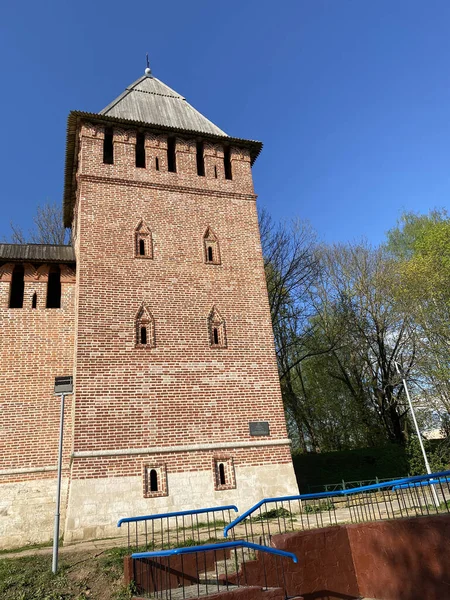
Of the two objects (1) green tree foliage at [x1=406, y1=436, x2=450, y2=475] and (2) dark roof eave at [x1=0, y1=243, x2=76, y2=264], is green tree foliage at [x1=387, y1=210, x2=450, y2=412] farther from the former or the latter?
(2) dark roof eave at [x1=0, y1=243, x2=76, y2=264]

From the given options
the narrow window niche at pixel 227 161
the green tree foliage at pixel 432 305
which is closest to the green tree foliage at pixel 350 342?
the green tree foliage at pixel 432 305

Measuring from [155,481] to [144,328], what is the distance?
12.5ft

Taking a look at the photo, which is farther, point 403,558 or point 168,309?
point 168,309

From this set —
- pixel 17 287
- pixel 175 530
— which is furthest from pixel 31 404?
pixel 175 530

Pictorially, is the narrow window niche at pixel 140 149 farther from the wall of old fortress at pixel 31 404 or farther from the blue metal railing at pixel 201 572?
the blue metal railing at pixel 201 572

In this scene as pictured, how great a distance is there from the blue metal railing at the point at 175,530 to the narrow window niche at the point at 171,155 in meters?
10.2

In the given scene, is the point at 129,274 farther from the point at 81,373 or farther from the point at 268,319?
the point at 268,319

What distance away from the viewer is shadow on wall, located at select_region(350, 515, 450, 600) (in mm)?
6504

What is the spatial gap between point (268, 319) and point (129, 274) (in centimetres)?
415

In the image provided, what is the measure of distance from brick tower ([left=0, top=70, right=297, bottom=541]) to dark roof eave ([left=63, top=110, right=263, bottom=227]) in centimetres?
5

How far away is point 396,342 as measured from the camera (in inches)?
882

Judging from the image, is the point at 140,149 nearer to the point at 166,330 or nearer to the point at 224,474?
the point at 166,330

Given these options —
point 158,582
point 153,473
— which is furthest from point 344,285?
point 158,582

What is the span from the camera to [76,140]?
48.7 feet
